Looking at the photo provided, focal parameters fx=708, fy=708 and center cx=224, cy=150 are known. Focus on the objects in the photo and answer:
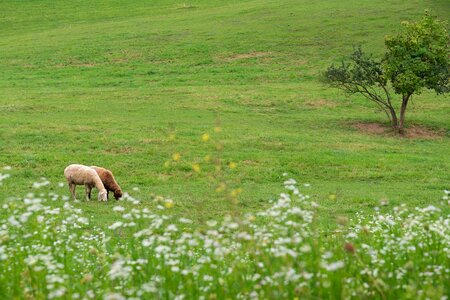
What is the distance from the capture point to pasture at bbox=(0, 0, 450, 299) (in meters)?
22.8

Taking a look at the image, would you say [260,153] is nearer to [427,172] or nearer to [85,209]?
[427,172]

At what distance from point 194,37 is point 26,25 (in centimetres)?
2432

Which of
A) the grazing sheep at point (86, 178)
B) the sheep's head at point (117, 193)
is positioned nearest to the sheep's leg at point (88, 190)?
the grazing sheep at point (86, 178)

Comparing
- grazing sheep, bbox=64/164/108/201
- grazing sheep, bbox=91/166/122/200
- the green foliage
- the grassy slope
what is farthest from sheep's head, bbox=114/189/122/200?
the green foliage

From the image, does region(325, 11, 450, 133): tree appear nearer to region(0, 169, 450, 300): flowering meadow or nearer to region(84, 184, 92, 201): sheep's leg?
region(84, 184, 92, 201): sheep's leg

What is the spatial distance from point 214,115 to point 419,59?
11046 millimetres

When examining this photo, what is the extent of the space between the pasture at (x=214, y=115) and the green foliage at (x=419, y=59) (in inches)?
104

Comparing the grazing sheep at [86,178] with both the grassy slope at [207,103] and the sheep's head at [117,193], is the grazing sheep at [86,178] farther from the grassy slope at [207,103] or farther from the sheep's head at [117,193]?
the grassy slope at [207,103]

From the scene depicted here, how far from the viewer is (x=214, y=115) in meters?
38.2

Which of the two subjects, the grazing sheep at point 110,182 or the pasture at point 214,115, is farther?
the grazing sheep at point 110,182

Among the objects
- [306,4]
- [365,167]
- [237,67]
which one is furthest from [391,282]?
[306,4]

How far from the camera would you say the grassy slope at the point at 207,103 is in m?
26.0

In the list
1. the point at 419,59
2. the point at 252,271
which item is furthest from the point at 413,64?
the point at 252,271

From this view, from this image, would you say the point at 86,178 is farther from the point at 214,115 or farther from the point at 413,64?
the point at 413,64
